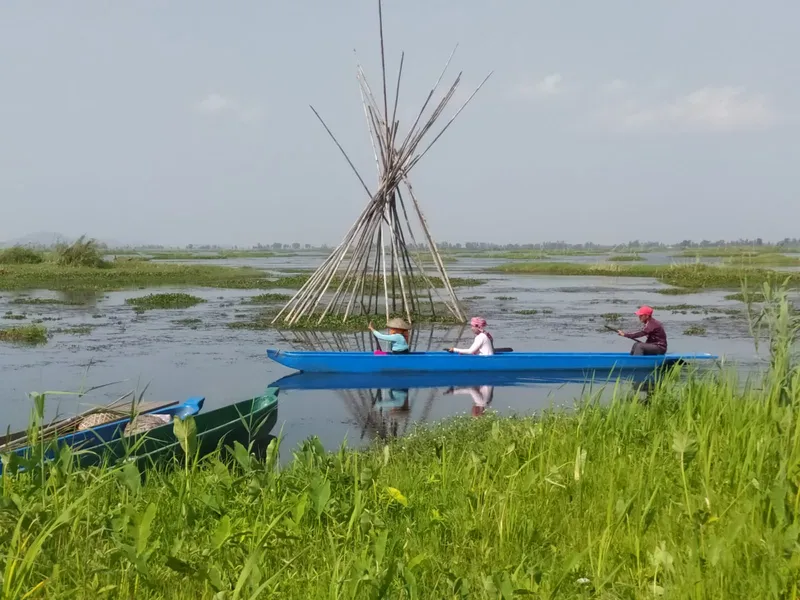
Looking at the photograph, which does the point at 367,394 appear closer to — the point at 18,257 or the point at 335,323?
the point at 335,323

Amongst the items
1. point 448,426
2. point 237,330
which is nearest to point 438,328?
point 237,330

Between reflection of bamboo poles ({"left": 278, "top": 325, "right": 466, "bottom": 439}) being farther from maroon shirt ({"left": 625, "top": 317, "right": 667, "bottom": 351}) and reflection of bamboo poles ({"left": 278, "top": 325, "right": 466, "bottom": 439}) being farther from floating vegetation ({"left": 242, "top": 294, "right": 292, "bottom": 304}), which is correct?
floating vegetation ({"left": 242, "top": 294, "right": 292, "bottom": 304})

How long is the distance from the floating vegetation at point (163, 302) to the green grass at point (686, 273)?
16.8m

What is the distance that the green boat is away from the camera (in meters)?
5.16

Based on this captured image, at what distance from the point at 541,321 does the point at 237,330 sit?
7213 millimetres

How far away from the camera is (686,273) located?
1244 inches

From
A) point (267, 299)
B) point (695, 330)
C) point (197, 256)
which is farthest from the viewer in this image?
point (197, 256)

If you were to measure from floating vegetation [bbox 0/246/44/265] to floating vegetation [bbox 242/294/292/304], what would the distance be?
17096 mm

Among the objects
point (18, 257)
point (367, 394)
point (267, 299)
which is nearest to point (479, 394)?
point (367, 394)

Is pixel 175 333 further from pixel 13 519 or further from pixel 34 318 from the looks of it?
pixel 13 519

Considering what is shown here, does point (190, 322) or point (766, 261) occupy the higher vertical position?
point (766, 261)

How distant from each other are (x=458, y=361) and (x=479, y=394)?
102 centimetres

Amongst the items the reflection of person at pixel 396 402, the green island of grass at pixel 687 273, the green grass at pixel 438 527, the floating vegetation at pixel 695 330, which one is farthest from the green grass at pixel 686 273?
the green grass at pixel 438 527

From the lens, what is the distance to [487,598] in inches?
98.9
